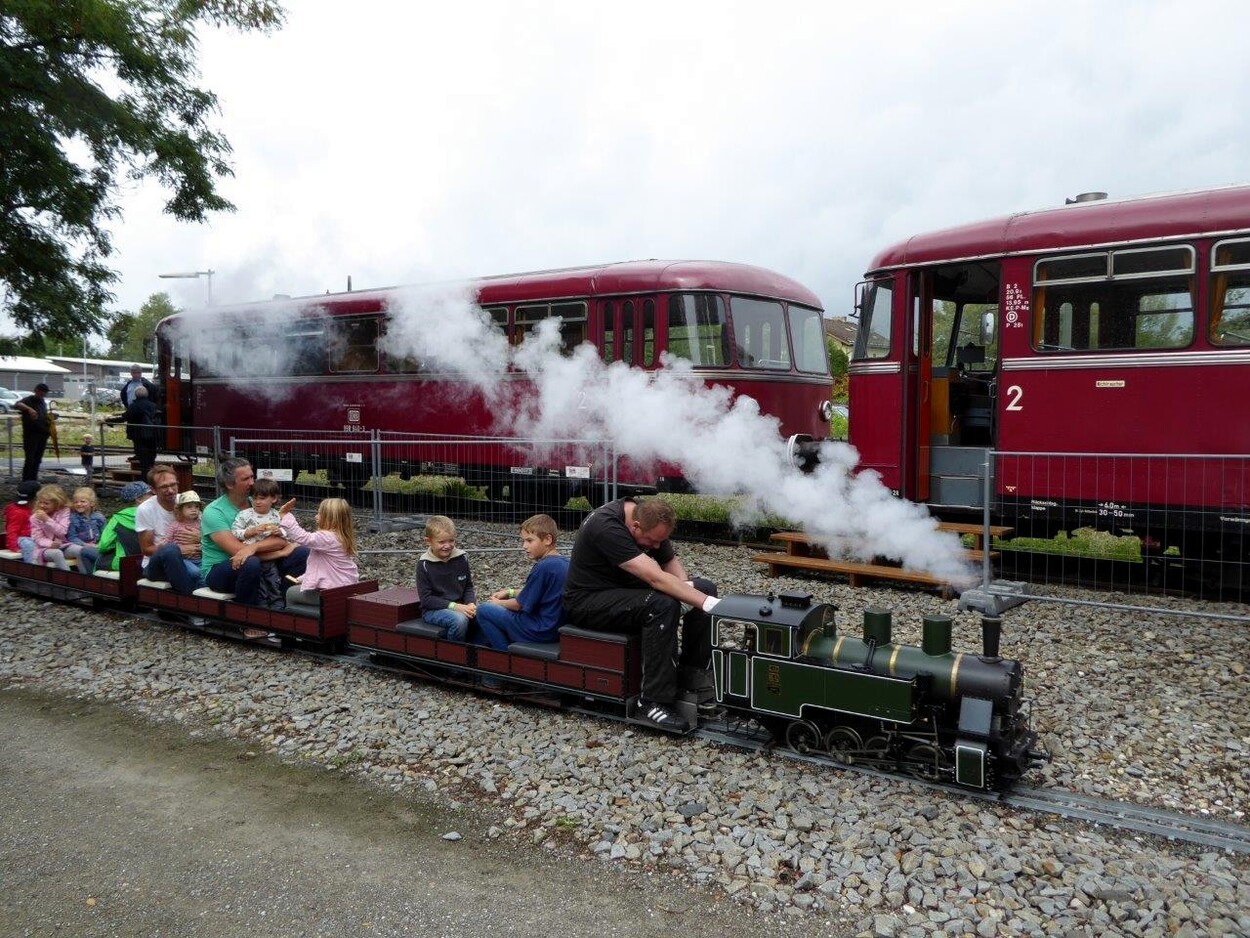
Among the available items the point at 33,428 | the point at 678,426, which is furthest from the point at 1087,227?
the point at 33,428

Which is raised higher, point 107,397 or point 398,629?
point 107,397

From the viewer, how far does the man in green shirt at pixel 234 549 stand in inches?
296

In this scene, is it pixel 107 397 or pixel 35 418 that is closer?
pixel 35 418

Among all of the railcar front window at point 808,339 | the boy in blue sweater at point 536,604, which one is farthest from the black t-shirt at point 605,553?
the railcar front window at point 808,339

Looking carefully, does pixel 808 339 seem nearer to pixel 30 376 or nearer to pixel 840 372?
pixel 840 372

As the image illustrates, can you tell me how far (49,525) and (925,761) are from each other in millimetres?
8885

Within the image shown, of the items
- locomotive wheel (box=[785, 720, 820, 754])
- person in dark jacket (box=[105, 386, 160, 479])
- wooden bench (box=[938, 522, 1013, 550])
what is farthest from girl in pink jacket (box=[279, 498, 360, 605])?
person in dark jacket (box=[105, 386, 160, 479])

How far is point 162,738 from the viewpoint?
5.62 m

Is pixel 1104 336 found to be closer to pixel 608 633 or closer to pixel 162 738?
pixel 608 633

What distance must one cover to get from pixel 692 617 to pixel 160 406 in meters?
Result: 17.2

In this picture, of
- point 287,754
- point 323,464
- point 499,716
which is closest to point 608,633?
point 499,716

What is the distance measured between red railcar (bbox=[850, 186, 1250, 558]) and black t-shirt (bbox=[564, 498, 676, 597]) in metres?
4.15

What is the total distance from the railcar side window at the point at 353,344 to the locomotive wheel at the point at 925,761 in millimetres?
11899

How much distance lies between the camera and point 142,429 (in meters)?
16.2
